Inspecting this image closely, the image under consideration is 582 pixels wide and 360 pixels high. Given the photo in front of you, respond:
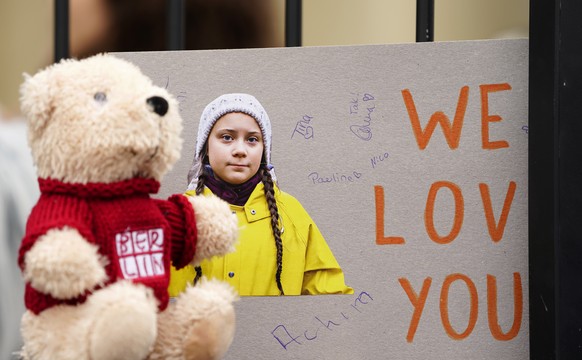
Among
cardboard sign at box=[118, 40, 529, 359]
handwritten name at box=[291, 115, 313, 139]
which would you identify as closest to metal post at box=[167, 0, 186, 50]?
cardboard sign at box=[118, 40, 529, 359]

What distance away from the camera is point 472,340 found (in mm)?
2574

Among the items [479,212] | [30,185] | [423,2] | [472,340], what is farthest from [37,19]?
[472,340]

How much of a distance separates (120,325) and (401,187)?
1170mm

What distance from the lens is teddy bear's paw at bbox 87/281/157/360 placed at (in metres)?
1.73

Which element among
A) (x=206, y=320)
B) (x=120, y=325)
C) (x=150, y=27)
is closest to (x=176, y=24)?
(x=150, y=27)

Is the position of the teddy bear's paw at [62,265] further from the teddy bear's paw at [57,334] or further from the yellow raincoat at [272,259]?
the yellow raincoat at [272,259]

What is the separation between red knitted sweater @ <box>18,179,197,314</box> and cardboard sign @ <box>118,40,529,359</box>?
25.4 inches

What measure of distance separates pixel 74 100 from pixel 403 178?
1128 mm

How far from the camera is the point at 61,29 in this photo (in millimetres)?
2791
